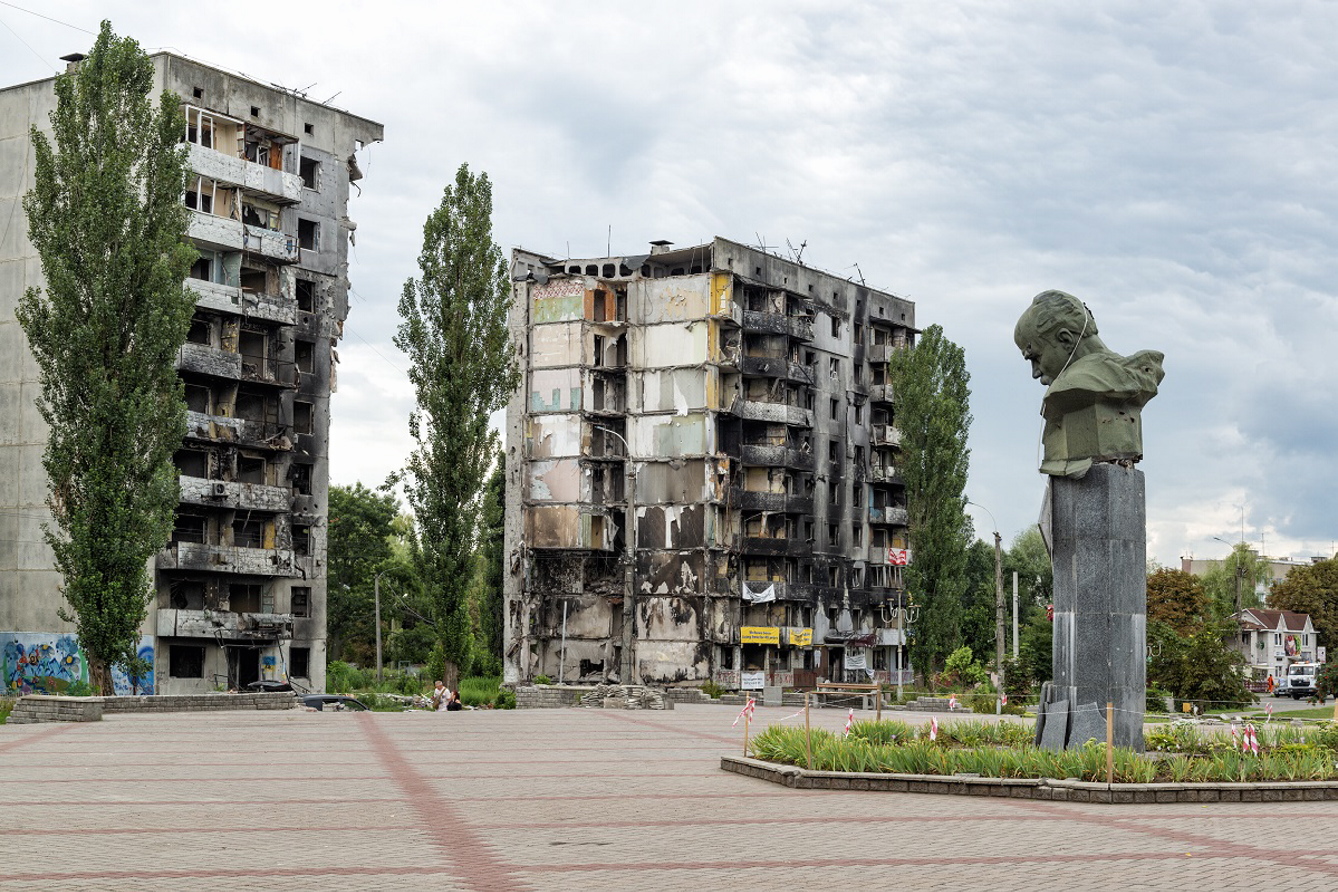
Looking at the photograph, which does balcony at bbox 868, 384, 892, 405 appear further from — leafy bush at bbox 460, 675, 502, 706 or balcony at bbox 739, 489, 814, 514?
leafy bush at bbox 460, 675, 502, 706

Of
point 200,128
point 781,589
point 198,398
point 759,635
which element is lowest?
point 759,635

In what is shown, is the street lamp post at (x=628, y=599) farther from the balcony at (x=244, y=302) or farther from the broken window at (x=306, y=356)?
the balcony at (x=244, y=302)

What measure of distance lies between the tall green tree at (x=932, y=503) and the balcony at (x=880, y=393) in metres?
7.26

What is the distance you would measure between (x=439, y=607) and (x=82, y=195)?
1607 cm

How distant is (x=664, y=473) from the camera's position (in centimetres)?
6875

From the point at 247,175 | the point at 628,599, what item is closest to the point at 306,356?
the point at 247,175

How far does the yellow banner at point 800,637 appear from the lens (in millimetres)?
→ 70750

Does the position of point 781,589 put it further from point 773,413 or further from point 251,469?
point 251,469

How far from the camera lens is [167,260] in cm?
3659

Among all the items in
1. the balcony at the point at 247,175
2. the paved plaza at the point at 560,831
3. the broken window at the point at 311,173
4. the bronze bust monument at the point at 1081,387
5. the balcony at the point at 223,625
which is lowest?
the paved plaza at the point at 560,831

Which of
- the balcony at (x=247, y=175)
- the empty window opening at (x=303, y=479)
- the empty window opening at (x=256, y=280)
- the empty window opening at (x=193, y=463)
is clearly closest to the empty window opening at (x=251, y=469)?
the empty window opening at (x=303, y=479)

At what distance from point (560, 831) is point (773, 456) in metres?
57.0

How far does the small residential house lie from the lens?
389ft

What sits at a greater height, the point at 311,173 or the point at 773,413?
the point at 311,173
